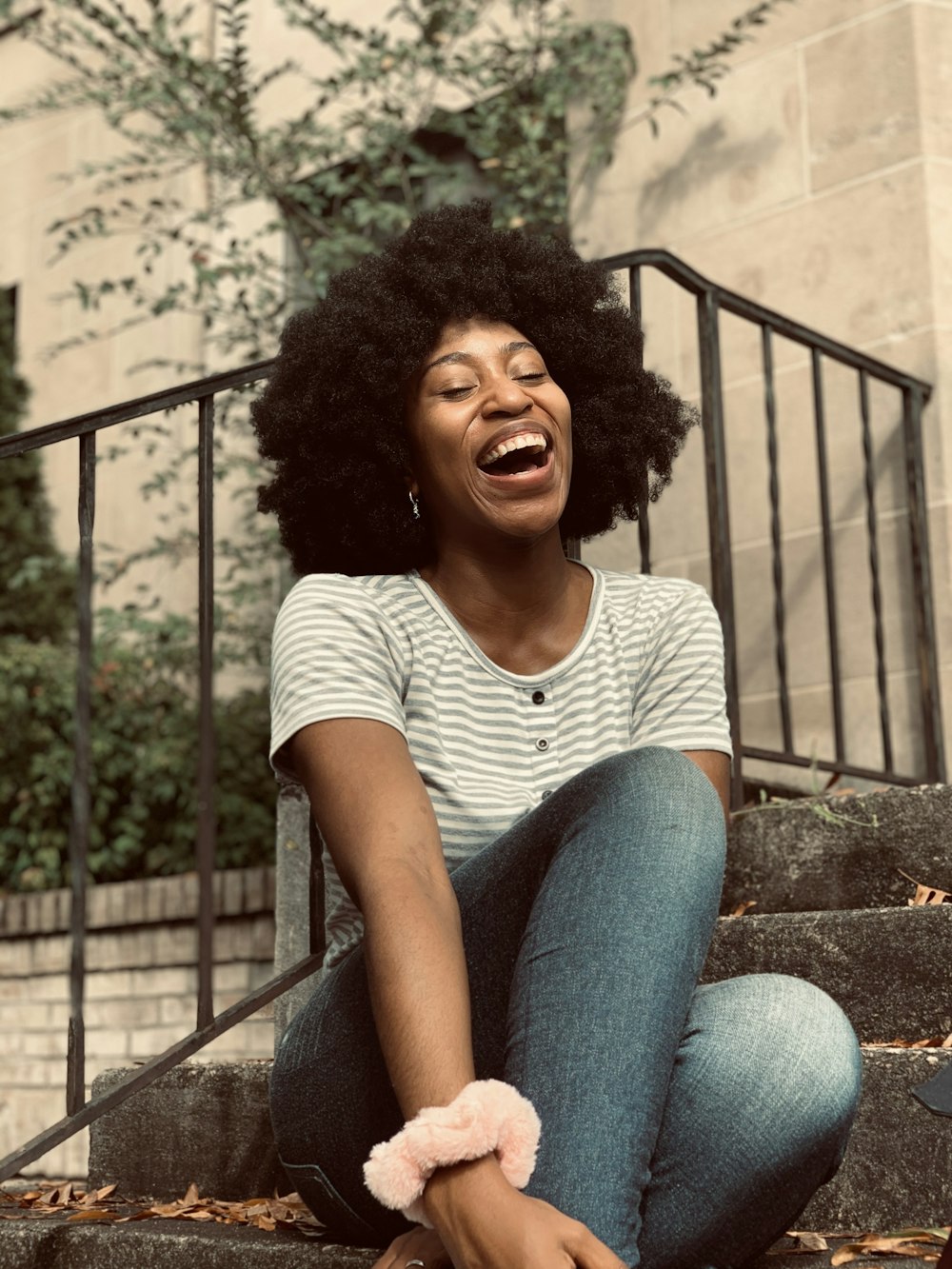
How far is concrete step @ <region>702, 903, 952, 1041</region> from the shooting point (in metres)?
2.27

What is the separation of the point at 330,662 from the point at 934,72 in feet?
10.2

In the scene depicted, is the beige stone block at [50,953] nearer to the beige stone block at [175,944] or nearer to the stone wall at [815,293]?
the beige stone block at [175,944]

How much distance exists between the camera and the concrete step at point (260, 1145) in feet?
6.54

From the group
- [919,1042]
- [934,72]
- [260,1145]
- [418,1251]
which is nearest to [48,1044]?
[260,1145]

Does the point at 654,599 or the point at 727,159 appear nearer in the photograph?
the point at 654,599

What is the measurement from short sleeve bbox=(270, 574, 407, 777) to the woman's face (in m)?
0.20

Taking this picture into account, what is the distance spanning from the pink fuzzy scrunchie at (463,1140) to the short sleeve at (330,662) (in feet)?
1.55

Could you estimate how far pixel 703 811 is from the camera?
5.64ft

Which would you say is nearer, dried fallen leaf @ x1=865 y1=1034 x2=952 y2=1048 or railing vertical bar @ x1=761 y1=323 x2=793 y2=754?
dried fallen leaf @ x1=865 y1=1034 x2=952 y2=1048

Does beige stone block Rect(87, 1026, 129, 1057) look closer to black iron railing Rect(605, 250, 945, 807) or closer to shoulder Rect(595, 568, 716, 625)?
black iron railing Rect(605, 250, 945, 807)

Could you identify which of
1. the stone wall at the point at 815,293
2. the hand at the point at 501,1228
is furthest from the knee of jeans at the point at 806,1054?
the stone wall at the point at 815,293

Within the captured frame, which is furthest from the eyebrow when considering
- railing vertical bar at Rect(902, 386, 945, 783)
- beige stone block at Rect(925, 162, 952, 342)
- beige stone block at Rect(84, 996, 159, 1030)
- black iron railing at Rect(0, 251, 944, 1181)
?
beige stone block at Rect(84, 996, 159, 1030)

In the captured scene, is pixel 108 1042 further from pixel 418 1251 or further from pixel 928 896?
pixel 418 1251

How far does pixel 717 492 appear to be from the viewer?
10.9 feet
